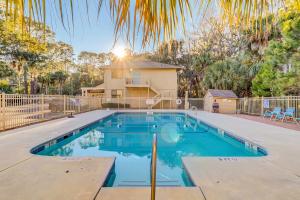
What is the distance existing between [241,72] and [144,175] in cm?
1966

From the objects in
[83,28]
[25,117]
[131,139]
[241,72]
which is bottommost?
[131,139]

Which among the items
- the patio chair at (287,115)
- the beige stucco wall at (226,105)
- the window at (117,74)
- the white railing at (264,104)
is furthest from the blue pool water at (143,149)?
the window at (117,74)

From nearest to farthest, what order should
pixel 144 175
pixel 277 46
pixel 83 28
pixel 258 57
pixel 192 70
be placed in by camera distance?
pixel 83 28 < pixel 144 175 < pixel 277 46 < pixel 258 57 < pixel 192 70

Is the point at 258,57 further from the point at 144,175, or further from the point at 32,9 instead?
the point at 32,9

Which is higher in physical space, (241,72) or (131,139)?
(241,72)

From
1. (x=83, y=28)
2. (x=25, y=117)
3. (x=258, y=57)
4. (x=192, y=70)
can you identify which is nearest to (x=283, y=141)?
(x=83, y=28)

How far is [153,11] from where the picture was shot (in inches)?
29.8

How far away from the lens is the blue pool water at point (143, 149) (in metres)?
4.53

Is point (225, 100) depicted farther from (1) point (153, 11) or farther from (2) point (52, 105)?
(1) point (153, 11)

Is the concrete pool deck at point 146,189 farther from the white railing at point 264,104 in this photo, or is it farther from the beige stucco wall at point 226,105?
the beige stucco wall at point 226,105

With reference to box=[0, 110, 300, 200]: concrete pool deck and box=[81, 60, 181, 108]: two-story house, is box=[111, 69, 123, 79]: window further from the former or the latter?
box=[0, 110, 300, 200]: concrete pool deck

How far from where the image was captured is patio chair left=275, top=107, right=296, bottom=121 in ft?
36.7

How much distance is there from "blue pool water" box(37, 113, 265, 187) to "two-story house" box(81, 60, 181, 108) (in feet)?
44.9

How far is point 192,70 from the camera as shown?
29.7 metres
